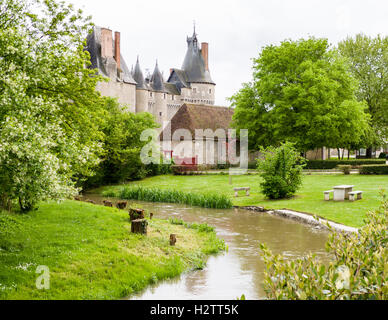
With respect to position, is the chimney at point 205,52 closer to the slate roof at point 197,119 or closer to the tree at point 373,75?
the slate roof at point 197,119

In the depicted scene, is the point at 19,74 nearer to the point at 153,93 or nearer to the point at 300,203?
the point at 300,203

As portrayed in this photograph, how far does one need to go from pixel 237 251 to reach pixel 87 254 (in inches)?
199

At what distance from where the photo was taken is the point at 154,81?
7675 cm

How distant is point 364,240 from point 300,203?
56.8 ft

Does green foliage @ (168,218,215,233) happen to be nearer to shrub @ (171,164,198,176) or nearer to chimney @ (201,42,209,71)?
shrub @ (171,164,198,176)

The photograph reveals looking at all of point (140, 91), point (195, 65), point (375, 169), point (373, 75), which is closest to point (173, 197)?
point (375, 169)

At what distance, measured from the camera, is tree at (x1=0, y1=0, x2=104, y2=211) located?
27.3 feet

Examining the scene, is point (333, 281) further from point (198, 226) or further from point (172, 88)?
point (172, 88)

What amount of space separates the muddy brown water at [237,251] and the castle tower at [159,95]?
5298 cm

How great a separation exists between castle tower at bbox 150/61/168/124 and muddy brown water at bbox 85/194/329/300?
5298 cm

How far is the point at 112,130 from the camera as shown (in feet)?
119

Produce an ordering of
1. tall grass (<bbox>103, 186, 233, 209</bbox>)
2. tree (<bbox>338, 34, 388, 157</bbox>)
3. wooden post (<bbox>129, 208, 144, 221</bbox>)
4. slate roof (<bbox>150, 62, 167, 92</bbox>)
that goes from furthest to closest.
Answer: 1. slate roof (<bbox>150, 62, 167, 92</bbox>)
2. tree (<bbox>338, 34, 388, 157</bbox>)
3. tall grass (<bbox>103, 186, 233, 209</bbox>)
4. wooden post (<bbox>129, 208, 144, 221</bbox>)

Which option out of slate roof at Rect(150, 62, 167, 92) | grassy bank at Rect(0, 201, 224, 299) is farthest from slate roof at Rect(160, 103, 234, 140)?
grassy bank at Rect(0, 201, 224, 299)

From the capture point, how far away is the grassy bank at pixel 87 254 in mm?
8984
